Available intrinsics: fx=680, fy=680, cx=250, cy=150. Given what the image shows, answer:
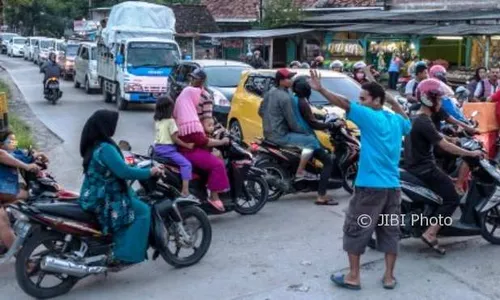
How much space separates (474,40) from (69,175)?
16762mm

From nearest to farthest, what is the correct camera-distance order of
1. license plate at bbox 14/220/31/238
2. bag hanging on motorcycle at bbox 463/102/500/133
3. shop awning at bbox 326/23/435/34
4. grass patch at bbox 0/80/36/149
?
license plate at bbox 14/220/31/238, bag hanging on motorcycle at bbox 463/102/500/133, grass patch at bbox 0/80/36/149, shop awning at bbox 326/23/435/34

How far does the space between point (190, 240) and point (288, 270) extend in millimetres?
901

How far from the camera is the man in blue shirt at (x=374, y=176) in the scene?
523 centimetres

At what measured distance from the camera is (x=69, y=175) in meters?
10.4

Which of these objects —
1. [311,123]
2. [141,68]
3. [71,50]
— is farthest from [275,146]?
[71,50]

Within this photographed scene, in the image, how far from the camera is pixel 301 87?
811 centimetres

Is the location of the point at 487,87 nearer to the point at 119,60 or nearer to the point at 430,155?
the point at 430,155

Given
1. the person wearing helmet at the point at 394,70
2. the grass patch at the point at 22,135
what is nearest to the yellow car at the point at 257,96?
the grass patch at the point at 22,135

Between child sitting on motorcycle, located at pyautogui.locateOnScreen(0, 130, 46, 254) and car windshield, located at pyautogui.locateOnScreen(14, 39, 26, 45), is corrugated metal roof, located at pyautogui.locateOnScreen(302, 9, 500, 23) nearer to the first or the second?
child sitting on motorcycle, located at pyautogui.locateOnScreen(0, 130, 46, 254)

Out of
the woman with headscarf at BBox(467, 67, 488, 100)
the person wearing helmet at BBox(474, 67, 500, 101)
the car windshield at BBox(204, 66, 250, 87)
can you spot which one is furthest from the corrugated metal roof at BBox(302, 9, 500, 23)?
the person wearing helmet at BBox(474, 67, 500, 101)

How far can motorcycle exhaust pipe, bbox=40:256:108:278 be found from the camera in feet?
16.9

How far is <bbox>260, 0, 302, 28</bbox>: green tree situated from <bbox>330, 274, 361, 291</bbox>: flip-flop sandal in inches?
1128

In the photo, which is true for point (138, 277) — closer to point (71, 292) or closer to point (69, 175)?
point (71, 292)

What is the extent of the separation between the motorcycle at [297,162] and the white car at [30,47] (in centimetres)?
3722
